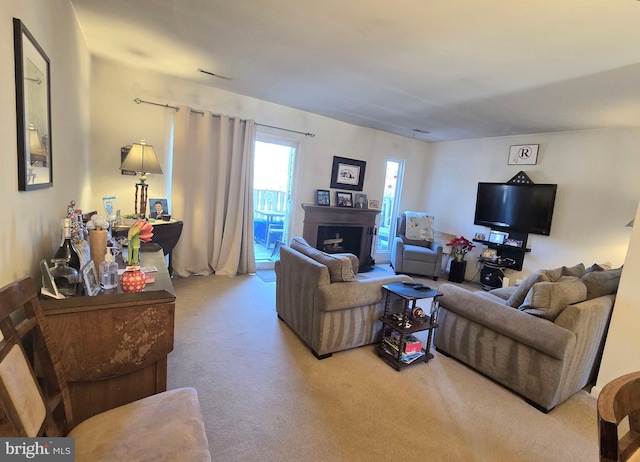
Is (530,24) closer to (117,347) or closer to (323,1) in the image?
(323,1)

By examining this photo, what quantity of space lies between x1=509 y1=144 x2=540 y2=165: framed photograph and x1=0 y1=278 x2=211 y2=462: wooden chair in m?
5.15

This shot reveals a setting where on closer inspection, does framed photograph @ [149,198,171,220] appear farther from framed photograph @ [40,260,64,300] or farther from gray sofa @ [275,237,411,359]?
framed photograph @ [40,260,64,300]

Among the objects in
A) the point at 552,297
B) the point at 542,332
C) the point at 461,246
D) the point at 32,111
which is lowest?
the point at 542,332

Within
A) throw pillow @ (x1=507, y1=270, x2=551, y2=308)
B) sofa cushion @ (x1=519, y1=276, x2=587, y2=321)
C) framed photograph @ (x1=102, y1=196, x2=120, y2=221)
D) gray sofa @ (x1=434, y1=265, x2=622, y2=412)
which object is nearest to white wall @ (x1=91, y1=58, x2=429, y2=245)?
framed photograph @ (x1=102, y1=196, x2=120, y2=221)

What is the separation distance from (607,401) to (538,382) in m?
1.56

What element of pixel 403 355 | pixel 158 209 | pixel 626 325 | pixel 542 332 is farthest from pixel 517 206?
pixel 158 209

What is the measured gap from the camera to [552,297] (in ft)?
6.62

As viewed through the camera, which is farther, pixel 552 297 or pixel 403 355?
pixel 403 355

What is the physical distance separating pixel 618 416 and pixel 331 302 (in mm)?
1671

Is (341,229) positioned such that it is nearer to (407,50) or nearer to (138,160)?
(138,160)

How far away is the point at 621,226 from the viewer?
3.68 m

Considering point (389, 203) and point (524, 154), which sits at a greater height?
point (524, 154)

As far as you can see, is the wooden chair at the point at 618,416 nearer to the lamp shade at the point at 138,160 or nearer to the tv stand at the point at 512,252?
the lamp shade at the point at 138,160

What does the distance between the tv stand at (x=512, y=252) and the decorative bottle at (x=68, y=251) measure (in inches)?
197
